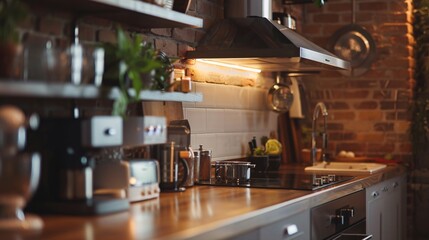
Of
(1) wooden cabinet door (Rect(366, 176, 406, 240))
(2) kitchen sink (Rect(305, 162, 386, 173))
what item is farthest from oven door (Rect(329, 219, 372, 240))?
(2) kitchen sink (Rect(305, 162, 386, 173))

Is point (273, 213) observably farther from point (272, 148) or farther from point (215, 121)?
point (272, 148)

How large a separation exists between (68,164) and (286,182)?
1.48 m

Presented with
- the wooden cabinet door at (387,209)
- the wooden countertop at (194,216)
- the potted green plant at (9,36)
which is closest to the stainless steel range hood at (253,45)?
the wooden countertop at (194,216)

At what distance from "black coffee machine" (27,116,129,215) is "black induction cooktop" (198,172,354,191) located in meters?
1.11

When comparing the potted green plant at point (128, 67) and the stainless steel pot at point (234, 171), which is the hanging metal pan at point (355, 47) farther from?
the potted green plant at point (128, 67)

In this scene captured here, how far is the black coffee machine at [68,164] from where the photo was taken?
2436 mm

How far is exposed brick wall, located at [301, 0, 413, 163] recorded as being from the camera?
5.28 meters

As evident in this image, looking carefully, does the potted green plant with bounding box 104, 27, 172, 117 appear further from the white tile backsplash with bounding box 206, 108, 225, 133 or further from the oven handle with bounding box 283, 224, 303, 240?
the white tile backsplash with bounding box 206, 108, 225, 133

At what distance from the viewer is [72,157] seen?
2.44m

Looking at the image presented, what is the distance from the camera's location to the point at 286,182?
12.0 ft

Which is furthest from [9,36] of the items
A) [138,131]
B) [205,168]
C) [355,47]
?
[355,47]

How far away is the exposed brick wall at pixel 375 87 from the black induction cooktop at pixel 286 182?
136 cm

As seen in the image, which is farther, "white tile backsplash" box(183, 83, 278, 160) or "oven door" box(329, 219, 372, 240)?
"white tile backsplash" box(183, 83, 278, 160)

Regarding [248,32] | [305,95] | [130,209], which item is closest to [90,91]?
[130,209]
